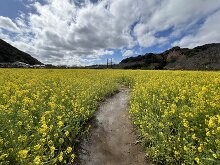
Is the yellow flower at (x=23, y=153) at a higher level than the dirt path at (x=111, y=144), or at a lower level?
higher

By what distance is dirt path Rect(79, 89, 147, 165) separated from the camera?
610cm

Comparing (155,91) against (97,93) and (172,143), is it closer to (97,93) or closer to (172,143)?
(97,93)

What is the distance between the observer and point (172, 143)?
5.26 meters

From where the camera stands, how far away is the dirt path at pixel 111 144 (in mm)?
6098

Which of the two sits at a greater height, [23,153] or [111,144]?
[23,153]

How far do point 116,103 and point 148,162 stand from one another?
663cm

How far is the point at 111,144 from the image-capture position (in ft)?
23.2

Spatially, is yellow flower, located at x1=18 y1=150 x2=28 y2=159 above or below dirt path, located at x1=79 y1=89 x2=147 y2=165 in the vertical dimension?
above

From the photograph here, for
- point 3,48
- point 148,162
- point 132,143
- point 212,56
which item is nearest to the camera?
point 148,162

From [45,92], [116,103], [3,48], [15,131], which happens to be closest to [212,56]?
[116,103]

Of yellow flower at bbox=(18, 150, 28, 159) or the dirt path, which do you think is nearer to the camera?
yellow flower at bbox=(18, 150, 28, 159)

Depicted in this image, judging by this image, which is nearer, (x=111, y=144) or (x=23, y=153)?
(x=23, y=153)

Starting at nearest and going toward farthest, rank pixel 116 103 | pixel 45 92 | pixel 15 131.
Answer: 1. pixel 15 131
2. pixel 45 92
3. pixel 116 103

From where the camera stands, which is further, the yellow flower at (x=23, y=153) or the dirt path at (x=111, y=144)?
the dirt path at (x=111, y=144)
